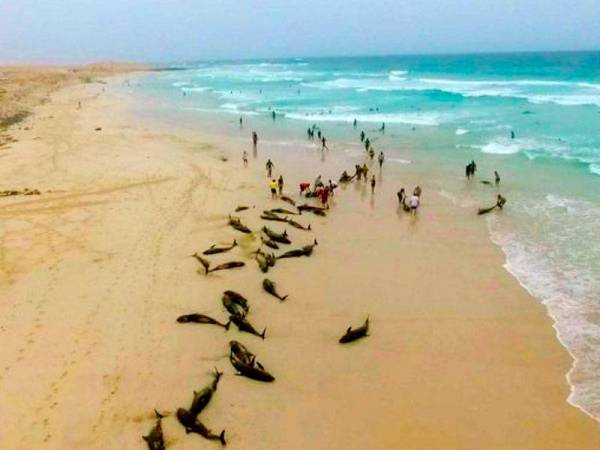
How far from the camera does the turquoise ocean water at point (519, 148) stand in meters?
15.4

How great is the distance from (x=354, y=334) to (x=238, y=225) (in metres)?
8.69

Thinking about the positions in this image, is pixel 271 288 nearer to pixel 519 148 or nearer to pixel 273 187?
pixel 273 187

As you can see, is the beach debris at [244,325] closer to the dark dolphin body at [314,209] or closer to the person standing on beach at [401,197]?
the dark dolphin body at [314,209]

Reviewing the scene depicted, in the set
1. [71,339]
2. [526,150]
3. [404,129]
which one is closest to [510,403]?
[71,339]

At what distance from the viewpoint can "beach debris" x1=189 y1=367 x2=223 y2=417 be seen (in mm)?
10789

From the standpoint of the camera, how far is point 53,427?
10406 mm

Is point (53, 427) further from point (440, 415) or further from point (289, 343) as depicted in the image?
point (440, 415)

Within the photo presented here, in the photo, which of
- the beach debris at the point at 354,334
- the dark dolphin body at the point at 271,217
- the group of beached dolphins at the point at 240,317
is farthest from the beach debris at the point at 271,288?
the dark dolphin body at the point at 271,217

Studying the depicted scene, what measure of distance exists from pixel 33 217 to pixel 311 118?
110ft

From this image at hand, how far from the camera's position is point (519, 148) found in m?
34.8

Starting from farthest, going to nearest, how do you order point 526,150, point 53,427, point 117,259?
point 526,150 < point 117,259 < point 53,427

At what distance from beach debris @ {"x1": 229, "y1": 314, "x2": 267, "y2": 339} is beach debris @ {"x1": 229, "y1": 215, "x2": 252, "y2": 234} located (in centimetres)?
667

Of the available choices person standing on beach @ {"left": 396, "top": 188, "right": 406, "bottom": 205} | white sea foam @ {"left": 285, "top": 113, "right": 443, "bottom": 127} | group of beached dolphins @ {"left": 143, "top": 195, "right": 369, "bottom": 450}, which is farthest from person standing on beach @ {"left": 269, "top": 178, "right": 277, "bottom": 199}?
white sea foam @ {"left": 285, "top": 113, "right": 443, "bottom": 127}

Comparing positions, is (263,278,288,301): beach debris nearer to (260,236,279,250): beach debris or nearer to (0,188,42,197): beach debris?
(260,236,279,250): beach debris
